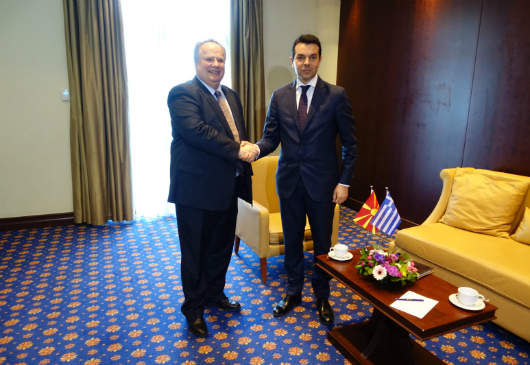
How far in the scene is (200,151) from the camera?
2047 millimetres

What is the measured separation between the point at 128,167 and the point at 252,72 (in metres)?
1.90

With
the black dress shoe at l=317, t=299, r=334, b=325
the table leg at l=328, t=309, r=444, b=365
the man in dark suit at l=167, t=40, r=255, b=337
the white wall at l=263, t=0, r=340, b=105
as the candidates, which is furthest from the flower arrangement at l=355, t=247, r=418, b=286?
the white wall at l=263, t=0, r=340, b=105

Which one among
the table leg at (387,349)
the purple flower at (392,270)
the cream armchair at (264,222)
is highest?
the purple flower at (392,270)

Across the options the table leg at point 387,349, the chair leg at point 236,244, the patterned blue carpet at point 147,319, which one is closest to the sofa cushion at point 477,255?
the patterned blue carpet at point 147,319

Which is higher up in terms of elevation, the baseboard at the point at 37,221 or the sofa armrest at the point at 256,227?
the sofa armrest at the point at 256,227

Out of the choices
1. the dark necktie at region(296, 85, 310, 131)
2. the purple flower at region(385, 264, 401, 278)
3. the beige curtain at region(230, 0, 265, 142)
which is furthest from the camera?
the beige curtain at region(230, 0, 265, 142)

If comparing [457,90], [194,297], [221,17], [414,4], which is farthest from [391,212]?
[221,17]

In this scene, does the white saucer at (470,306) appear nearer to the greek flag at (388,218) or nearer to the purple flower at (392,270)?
the purple flower at (392,270)

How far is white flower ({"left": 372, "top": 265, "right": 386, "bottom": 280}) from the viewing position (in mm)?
1787

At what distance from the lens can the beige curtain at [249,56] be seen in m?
4.48

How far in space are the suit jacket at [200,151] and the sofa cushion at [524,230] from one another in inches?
77.7

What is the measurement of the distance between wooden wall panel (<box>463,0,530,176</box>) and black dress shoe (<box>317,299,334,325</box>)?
1.89 m

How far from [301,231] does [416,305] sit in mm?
878

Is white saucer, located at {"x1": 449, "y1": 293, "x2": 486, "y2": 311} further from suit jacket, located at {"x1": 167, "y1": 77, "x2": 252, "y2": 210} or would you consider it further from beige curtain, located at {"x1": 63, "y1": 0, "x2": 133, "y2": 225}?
beige curtain, located at {"x1": 63, "y1": 0, "x2": 133, "y2": 225}
